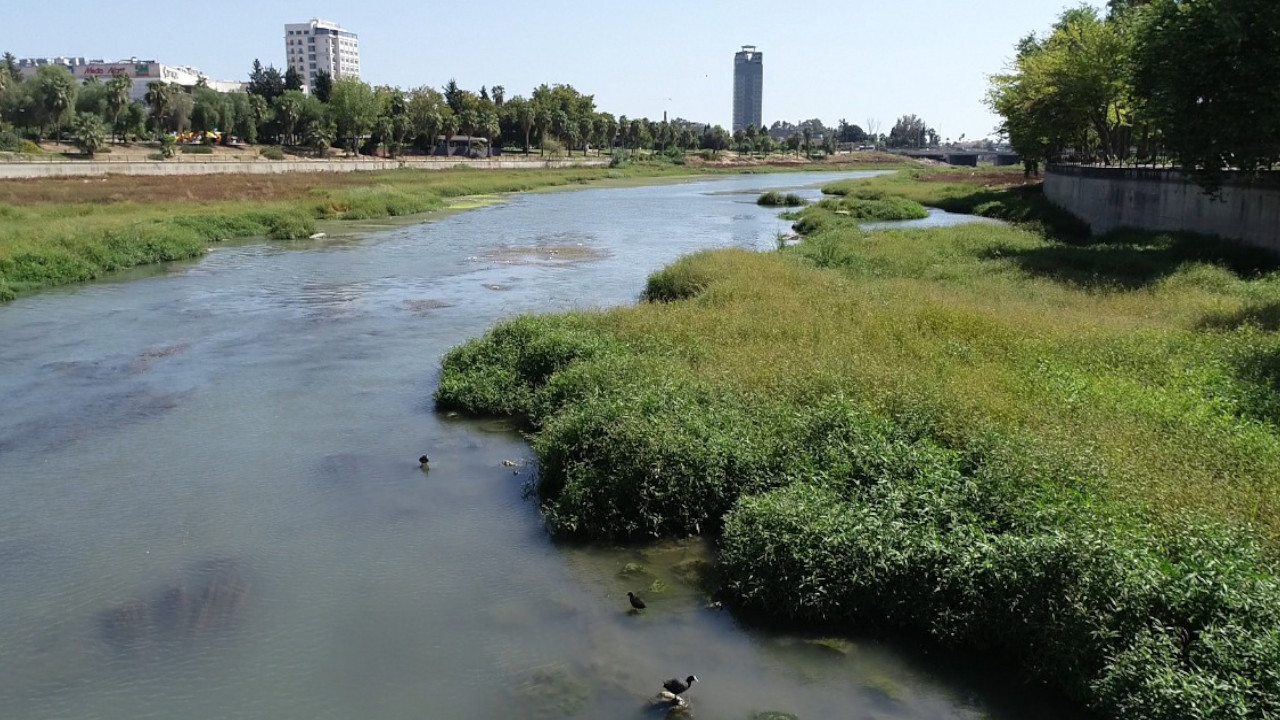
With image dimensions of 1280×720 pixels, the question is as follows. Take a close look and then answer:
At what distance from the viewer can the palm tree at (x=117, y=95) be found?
94.9m

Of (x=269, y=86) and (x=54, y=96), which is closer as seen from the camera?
(x=54, y=96)

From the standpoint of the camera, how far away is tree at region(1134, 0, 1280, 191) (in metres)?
23.3

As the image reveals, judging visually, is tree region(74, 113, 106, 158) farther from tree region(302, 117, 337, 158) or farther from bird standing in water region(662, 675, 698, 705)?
bird standing in water region(662, 675, 698, 705)

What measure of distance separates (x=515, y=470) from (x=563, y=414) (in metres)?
1.20

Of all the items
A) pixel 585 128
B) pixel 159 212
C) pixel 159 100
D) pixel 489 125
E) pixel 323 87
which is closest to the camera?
pixel 159 212

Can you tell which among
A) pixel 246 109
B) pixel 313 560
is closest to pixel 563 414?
pixel 313 560

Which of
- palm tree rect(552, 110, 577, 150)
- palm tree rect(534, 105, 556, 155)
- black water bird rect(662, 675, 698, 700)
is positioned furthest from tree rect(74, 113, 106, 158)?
black water bird rect(662, 675, 698, 700)

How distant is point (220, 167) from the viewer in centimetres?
7850

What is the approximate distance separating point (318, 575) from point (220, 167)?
76.3 m

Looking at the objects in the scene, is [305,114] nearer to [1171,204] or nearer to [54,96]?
[54,96]

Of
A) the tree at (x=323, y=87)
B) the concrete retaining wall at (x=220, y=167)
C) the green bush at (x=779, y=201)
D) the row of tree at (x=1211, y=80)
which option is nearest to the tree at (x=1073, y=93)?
the row of tree at (x=1211, y=80)

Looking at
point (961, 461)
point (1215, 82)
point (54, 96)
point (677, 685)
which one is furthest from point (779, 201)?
point (54, 96)

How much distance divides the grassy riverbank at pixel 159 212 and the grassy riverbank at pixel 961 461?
2211 centimetres

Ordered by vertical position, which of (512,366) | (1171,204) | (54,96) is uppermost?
(54,96)
